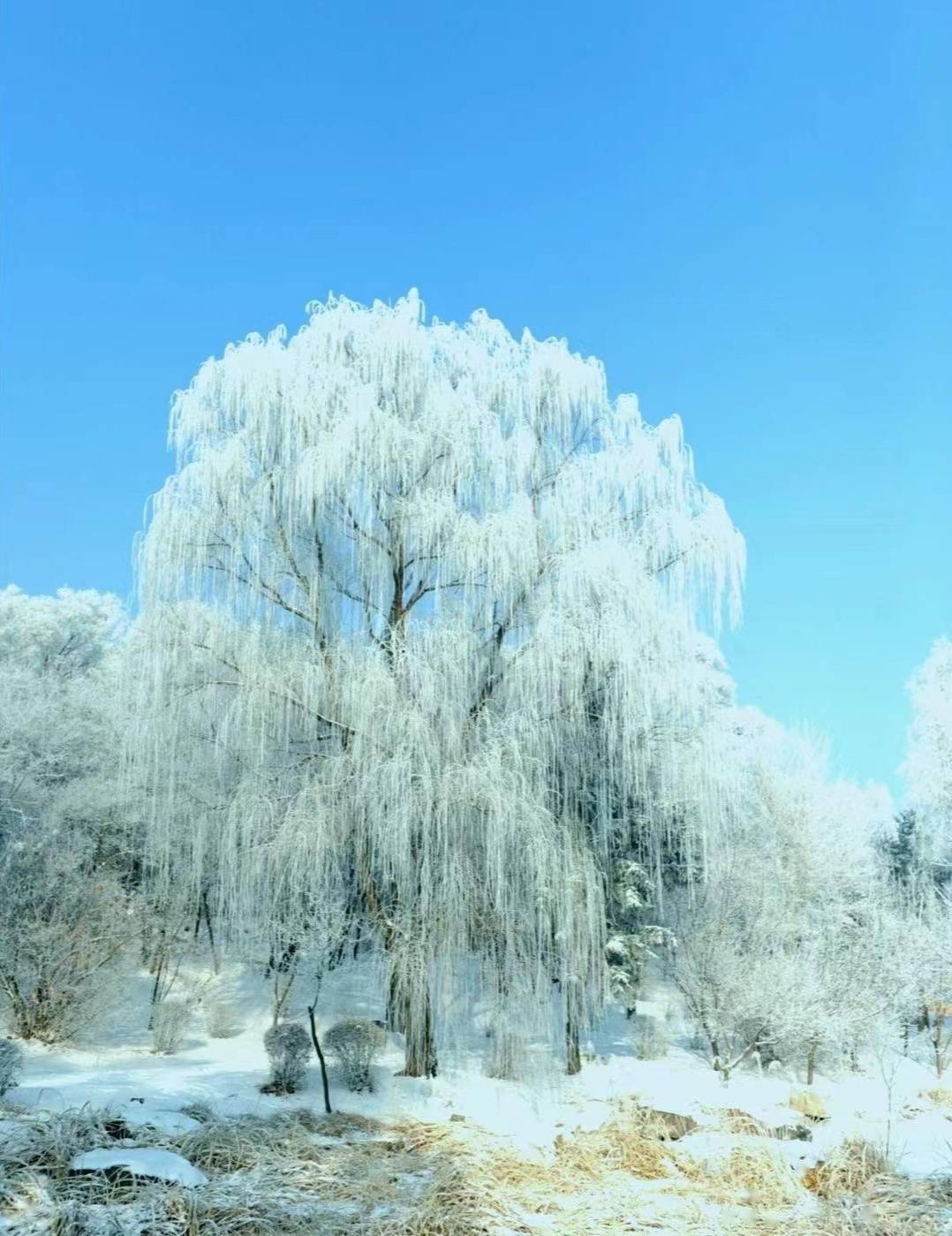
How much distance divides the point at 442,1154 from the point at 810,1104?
4109 millimetres

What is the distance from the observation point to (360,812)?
10234mm

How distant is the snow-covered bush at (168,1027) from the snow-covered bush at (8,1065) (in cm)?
334

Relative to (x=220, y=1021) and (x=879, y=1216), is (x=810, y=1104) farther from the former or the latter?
(x=220, y=1021)

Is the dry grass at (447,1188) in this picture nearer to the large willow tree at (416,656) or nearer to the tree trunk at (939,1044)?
the large willow tree at (416,656)

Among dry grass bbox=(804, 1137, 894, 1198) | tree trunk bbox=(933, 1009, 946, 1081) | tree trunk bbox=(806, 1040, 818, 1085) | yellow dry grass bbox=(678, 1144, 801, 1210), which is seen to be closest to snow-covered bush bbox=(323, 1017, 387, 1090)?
yellow dry grass bbox=(678, 1144, 801, 1210)

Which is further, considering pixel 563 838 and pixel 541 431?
pixel 541 431

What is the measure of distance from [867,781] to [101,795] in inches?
561

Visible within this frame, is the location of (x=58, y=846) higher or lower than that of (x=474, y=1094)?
higher

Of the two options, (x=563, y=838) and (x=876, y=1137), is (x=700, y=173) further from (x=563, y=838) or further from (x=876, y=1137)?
(x=876, y=1137)

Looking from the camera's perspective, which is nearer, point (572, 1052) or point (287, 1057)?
point (287, 1057)

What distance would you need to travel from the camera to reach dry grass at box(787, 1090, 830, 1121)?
9.89 m

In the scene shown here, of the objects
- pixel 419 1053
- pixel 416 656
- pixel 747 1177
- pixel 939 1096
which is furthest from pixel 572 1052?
pixel 747 1177

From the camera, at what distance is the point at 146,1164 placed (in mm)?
6035

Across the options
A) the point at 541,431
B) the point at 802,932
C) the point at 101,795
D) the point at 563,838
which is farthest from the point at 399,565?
the point at 802,932
